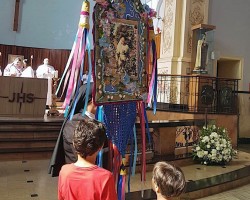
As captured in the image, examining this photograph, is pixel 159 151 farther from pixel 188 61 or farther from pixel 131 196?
pixel 188 61

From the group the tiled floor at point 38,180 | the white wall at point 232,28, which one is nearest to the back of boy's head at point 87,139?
the tiled floor at point 38,180

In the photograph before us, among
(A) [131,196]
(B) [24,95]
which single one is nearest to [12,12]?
(B) [24,95]

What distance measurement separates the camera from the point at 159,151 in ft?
15.7

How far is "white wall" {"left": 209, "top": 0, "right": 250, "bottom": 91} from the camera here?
9602 millimetres

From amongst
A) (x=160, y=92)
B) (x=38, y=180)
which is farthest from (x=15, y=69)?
(x=38, y=180)

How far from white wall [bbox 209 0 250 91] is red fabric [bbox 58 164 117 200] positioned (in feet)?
28.6

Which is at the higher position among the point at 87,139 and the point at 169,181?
the point at 87,139

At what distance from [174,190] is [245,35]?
32.1 ft

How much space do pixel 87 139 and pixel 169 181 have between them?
1.35 feet

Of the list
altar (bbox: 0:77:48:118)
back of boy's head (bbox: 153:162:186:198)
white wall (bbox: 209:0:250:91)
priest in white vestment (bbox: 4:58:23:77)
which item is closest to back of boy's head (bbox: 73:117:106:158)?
back of boy's head (bbox: 153:162:186:198)

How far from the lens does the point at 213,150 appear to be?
481cm

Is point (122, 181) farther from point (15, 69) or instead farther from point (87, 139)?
point (15, 69)

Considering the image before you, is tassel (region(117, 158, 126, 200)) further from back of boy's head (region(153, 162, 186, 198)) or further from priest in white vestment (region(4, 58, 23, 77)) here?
priest in white vestment (region(4, 58, 23, 77))

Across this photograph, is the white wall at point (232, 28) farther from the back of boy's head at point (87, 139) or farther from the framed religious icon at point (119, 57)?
the back of boy's head at point (87, 139)
